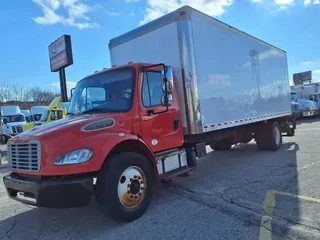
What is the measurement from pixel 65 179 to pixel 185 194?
2.59m

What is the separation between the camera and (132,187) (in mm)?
4512

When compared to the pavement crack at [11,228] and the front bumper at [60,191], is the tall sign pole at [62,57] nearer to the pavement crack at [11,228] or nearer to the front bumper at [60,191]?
the pavement crack at [11,228]

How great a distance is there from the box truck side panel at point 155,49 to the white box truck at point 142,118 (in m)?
0.02

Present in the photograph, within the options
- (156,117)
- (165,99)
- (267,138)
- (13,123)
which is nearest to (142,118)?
(156,117)

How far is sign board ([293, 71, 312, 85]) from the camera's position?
6431cm

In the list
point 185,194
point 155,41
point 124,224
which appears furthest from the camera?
point 155,41

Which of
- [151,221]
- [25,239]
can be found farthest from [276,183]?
[25,239]

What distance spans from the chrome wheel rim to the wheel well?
1.10 ft

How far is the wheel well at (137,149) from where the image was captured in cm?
462

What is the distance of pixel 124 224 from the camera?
14.3 ft

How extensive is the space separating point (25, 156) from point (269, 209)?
377 centimetres

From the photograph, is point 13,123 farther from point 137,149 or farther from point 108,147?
point 108,147

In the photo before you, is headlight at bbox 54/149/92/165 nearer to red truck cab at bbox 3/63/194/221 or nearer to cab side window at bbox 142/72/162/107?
red truck cab at bbox 3/63/194/221

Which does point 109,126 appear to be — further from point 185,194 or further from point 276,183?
point 276,183
